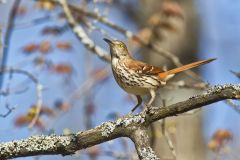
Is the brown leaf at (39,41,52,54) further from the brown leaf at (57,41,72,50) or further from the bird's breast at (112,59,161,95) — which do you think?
the bird's breast at (112,59,161,95)

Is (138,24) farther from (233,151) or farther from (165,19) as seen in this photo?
(233,151)

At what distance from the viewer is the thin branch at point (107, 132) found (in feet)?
10.3

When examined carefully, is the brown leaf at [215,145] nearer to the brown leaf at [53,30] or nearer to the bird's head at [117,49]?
the bird's head at [117,49]

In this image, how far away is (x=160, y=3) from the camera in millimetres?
8539

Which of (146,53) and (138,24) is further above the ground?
(138,24)

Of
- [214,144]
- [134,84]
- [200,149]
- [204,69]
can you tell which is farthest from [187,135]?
[134,84]

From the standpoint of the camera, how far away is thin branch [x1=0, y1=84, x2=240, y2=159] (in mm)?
3143

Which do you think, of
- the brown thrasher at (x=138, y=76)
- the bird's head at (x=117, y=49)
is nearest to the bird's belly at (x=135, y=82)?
the brown thrasher at (x=138, y=76)

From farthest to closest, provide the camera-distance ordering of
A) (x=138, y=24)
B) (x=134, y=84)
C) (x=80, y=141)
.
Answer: (x=138, y=24) → (x=134, y=84) → (x=80, y=141)

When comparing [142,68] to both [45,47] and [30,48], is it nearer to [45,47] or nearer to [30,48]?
[45,47]

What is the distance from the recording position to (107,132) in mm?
3359

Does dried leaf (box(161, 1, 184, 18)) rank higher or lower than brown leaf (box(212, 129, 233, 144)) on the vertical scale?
higher

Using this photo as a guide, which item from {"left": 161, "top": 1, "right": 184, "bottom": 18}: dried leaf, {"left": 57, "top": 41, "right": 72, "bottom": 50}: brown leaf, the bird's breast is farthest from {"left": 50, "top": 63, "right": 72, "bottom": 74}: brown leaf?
the bird's breast

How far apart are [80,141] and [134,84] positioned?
4.78 ft
